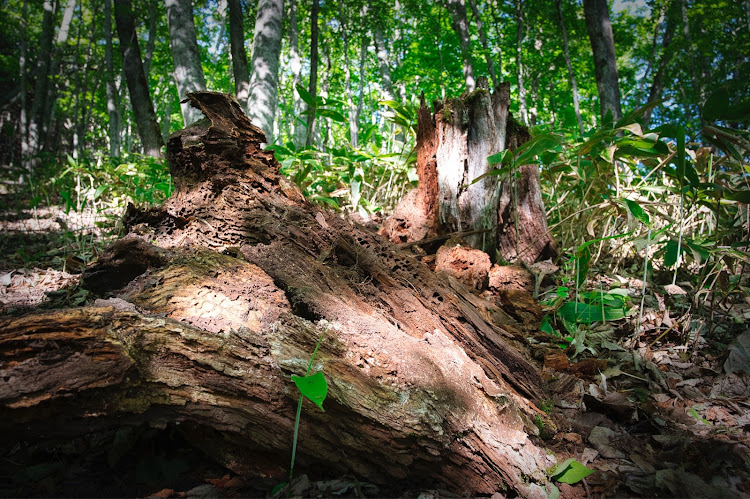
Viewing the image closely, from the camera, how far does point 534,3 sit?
37.5 feet

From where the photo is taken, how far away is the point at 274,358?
1271mm

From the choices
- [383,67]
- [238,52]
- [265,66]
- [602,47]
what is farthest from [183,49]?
[383,67]

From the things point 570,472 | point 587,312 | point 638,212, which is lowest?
point 570,472

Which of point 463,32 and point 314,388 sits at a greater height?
point 463,32

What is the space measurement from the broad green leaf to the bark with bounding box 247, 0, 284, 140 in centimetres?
406

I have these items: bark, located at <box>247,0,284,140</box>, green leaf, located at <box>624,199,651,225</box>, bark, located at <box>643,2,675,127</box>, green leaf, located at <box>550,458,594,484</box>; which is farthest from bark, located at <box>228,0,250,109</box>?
bark, located at <box>643,2,675,127</box>

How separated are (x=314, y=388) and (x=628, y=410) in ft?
4.69

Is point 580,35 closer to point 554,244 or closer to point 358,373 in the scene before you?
point 554,244

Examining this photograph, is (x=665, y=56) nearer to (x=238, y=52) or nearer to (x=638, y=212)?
(x=238, y=52)

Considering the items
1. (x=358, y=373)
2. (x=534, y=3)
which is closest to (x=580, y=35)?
(x=534, y=3)

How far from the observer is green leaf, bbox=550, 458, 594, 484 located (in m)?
1.28

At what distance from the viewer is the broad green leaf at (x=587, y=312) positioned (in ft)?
7.32

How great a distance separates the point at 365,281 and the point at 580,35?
51.5 feet

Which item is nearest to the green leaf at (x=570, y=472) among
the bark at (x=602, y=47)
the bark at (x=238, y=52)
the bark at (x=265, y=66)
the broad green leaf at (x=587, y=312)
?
the broad green leaf at (x=587, y=312)
